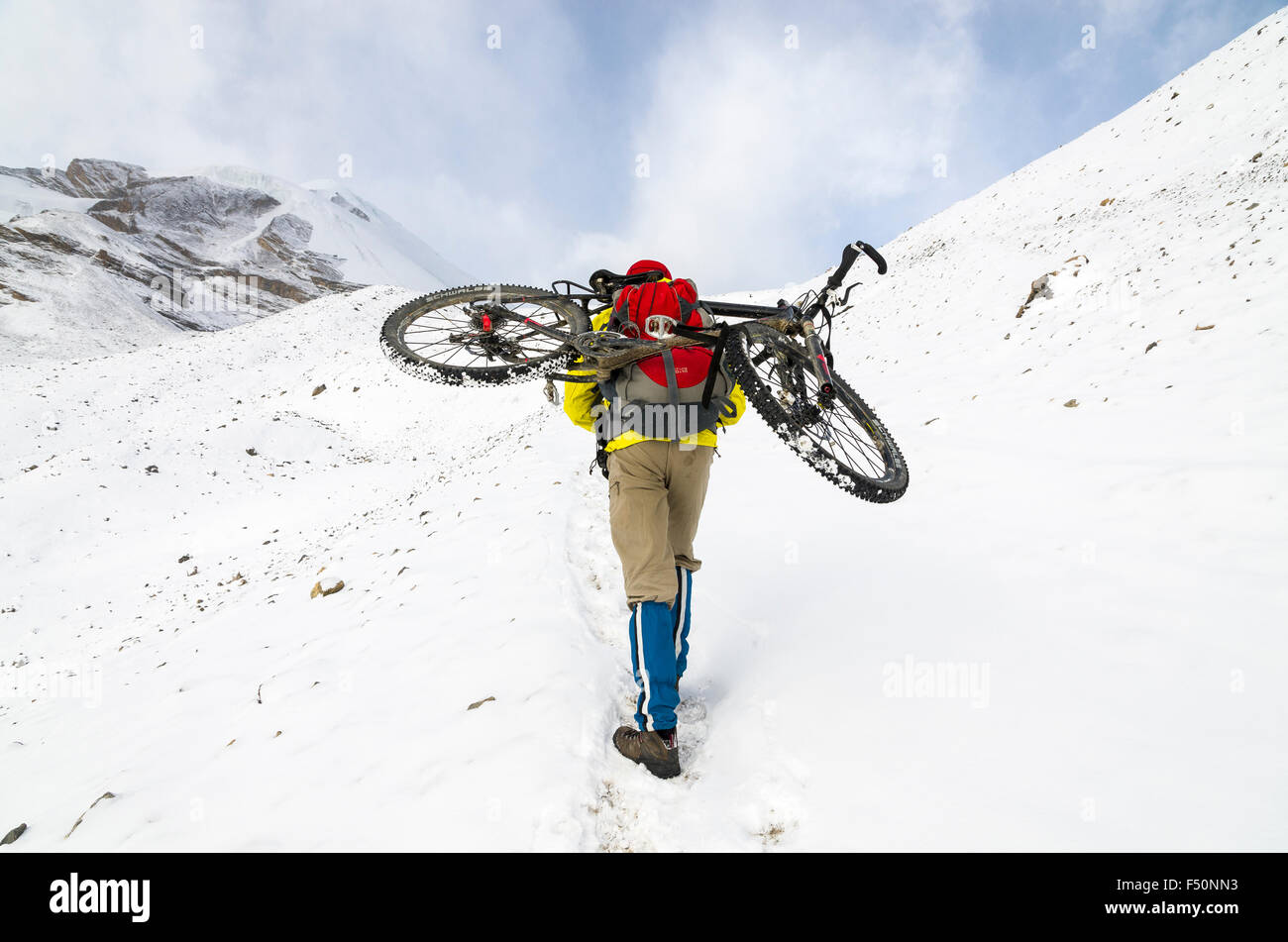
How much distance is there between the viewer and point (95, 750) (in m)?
4.50

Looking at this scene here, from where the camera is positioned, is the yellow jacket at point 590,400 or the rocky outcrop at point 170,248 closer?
the yellow jacket at point 590,400

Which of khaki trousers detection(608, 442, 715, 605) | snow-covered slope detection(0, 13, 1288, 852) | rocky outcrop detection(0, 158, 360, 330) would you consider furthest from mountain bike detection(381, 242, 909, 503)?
rocky outcrop detection(0, 158, 360, 330)

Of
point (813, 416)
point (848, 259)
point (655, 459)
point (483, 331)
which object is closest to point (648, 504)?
point (655, 459)

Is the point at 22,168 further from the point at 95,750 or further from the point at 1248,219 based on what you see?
the point at 1248,219

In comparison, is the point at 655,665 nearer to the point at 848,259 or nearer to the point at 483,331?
the point at 848,259

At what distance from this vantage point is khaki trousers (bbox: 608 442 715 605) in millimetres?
3039

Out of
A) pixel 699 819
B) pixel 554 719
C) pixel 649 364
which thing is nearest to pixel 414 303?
pixel 649 364

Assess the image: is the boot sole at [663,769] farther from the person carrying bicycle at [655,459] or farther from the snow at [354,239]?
the snow at [354,239]

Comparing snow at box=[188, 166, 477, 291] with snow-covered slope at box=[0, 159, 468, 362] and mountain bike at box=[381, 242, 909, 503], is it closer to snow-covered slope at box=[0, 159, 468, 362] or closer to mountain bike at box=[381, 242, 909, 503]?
snow-covered slope at box=[0, 159, 468, 362]

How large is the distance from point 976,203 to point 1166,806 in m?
33.3

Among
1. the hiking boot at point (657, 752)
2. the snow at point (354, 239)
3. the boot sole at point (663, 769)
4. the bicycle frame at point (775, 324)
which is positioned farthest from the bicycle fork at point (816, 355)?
the snow at point (354, 239)

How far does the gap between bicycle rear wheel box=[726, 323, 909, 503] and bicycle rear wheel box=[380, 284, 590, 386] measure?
1.81 meters

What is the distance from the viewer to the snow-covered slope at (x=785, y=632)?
2547 mm

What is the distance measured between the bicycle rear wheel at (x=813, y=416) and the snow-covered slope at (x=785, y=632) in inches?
39.9
